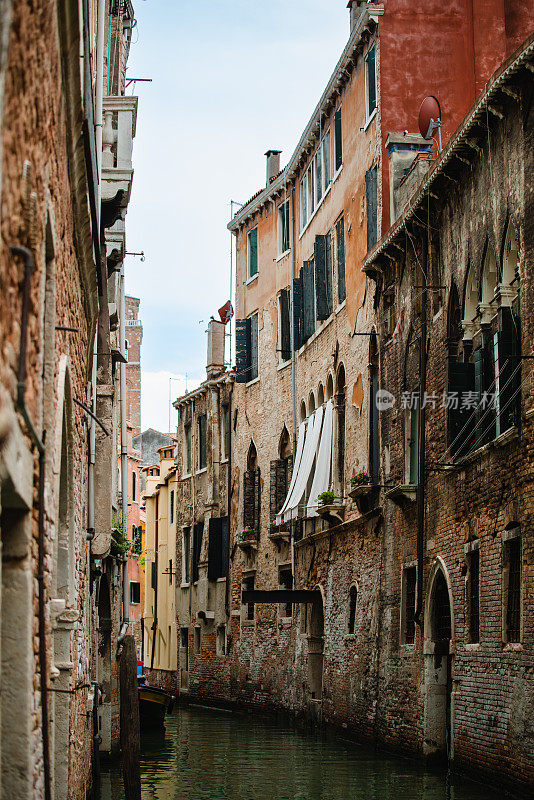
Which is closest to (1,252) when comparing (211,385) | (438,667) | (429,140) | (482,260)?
(482,260)

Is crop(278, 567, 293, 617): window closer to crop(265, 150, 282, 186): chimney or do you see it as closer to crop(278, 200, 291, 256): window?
crop(278, 200, 291, 256): window

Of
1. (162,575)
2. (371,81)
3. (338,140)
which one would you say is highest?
(371,81)

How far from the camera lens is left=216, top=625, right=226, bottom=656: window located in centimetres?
3109

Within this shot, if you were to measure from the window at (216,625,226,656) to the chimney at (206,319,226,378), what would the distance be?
7368 mm

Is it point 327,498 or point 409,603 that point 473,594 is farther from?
point 327,498

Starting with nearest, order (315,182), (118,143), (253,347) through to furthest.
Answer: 1. (118,143)
2. (315,182)
3. (253,347)

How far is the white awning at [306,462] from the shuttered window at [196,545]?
1082 centimetres

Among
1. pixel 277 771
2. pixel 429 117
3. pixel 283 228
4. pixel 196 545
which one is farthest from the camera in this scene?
pixel 196 545

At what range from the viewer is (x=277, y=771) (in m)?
15.8

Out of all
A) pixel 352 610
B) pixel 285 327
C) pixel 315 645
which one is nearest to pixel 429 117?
pixel 352 610

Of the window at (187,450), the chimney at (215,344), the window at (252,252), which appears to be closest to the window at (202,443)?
the window at (187,450)

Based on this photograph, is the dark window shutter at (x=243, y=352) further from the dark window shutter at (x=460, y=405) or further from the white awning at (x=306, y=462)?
the dark window shutter at (x=460, y=405)

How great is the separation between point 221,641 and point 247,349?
23.8 feet

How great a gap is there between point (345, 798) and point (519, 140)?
22.4ft
